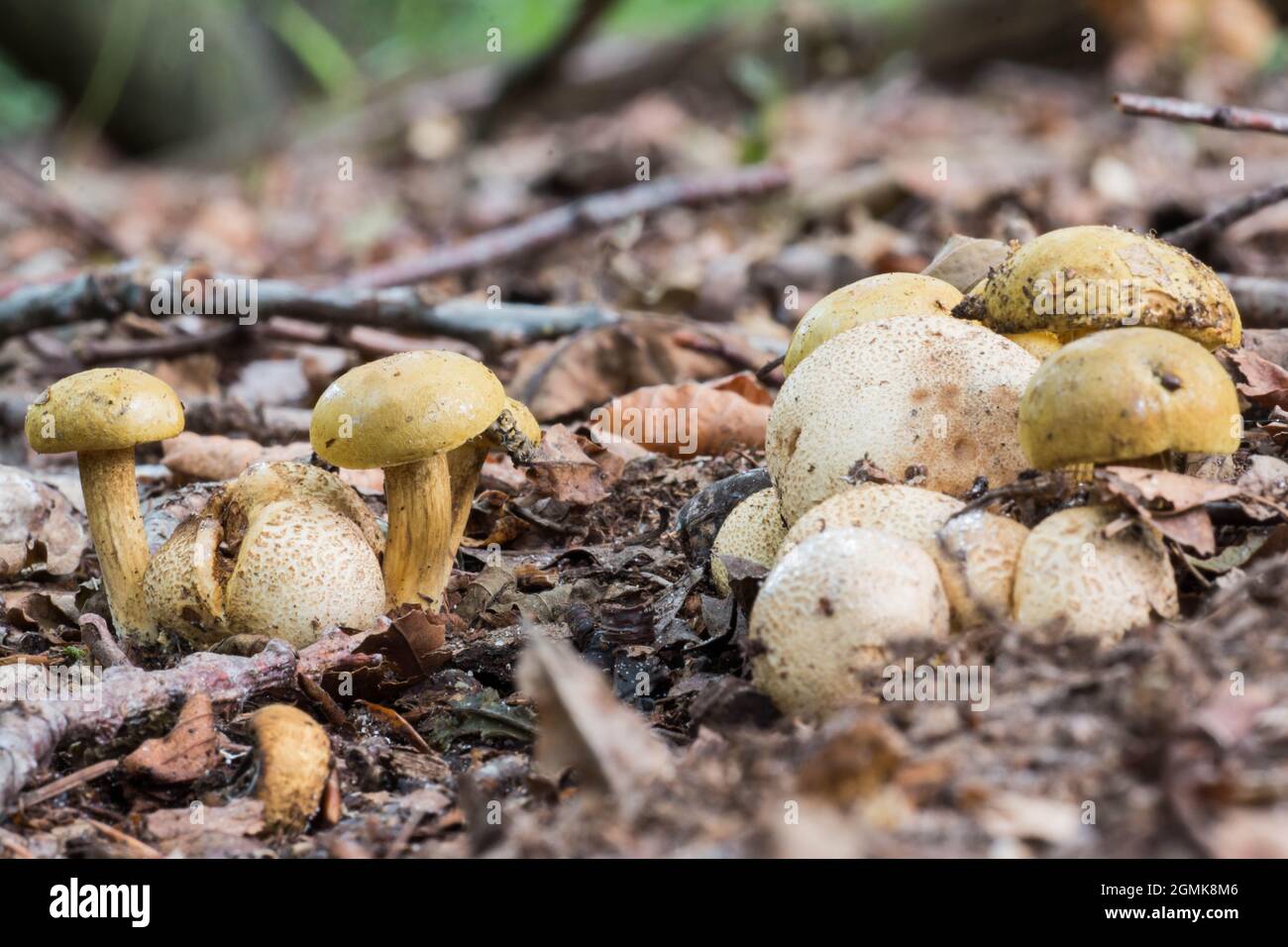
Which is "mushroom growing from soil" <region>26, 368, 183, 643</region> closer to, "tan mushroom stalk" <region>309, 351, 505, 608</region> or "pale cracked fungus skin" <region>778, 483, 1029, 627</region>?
"tan mushroom stalk" <region>309, 351, 505, 608</region>

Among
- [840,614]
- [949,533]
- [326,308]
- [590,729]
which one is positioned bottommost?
[590,729]

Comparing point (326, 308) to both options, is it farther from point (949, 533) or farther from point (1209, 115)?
point (949, 533)

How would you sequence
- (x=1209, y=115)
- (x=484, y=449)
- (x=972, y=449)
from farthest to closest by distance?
(x=1209, y=115)
(x=484, y=449)
(x=972, y=449)

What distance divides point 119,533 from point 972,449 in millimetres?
2269

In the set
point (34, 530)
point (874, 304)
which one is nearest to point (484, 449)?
point (874, 304)

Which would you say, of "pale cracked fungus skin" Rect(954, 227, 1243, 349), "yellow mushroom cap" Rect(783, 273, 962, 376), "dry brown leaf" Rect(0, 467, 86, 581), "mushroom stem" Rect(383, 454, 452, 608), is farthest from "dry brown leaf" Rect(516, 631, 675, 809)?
"dry brown leaf" Rect(0, 467, 86, 581)

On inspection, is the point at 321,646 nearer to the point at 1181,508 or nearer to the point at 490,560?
the point at 490,560

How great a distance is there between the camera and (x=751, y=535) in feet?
10.1

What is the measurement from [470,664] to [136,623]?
3.10 feet

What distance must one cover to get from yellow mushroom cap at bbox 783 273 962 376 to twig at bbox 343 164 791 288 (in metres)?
3.76

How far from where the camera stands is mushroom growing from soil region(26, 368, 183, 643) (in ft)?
9.85

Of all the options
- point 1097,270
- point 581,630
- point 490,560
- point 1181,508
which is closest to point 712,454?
point 490,560

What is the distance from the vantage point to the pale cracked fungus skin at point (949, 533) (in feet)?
8.02
